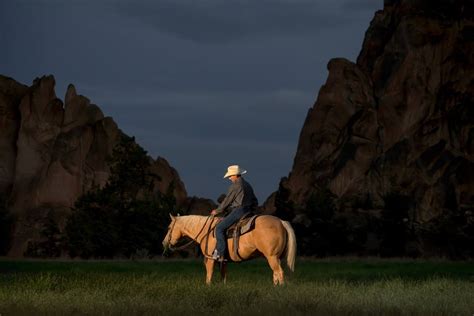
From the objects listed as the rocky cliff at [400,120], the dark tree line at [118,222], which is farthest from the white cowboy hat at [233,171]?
the rocky cliff at [400,120]

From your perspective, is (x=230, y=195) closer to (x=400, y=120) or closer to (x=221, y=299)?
(x=221, y=299)

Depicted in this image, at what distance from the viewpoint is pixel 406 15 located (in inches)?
3497

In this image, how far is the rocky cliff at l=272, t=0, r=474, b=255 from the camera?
78000mm

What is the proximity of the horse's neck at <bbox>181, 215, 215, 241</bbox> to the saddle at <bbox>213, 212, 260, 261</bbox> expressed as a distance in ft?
2.34

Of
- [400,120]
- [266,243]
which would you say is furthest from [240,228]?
[400,120]

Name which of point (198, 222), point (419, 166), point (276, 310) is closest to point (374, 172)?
point (419, 166)

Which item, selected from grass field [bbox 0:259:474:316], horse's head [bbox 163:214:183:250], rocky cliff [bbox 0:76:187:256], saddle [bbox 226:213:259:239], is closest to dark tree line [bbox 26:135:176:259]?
horse's head [bbox 163:214:183:250]

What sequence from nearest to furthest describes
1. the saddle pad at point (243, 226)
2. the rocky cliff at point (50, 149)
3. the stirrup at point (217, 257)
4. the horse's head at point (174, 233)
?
the saddle pad at point (243, 226) < the stirrup at point (217, 257) < the horse's head at point (174, 233) < the rocky cliff at point (50, 149)

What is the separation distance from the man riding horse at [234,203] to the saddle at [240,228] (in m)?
0.11

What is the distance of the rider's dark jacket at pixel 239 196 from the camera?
1903cm

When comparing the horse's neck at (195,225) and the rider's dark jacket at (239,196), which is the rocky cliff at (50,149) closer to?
the horse's neck at (195,225)

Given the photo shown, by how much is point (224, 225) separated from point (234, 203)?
56cm

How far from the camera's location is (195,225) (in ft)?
66.4

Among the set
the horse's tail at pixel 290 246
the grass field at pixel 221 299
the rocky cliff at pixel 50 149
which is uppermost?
the rocky cliff at pixel 50 149
